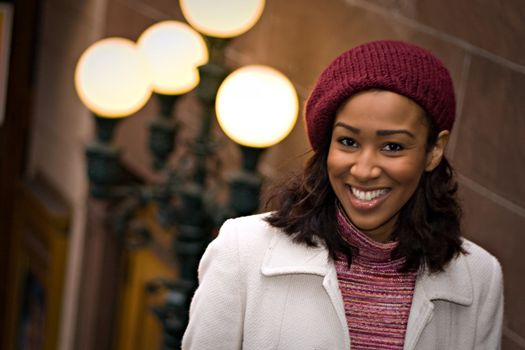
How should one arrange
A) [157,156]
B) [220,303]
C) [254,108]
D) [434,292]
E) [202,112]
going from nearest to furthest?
[220,303] → [434,292] → [254,108] → [202,112] → [157,156]

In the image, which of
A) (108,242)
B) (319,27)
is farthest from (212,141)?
(108,242)

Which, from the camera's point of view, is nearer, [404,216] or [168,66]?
[404,216]

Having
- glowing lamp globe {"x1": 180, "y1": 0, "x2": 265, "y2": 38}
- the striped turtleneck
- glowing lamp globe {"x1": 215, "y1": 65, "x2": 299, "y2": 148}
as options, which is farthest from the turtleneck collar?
glowing lamp globe {"x1": 180, "y1": 0, "x2": 265, "y2": 38}

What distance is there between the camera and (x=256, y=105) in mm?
3693

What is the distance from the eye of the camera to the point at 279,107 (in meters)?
3.72

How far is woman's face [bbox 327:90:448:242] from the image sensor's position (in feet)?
7.00

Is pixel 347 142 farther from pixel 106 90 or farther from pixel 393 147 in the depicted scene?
pixel 106 90

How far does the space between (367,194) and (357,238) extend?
11 cm

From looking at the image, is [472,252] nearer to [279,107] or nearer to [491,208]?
[491,208]

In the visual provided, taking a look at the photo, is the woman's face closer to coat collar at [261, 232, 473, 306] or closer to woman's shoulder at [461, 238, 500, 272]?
coat collar at [261, 232, 473, 306]

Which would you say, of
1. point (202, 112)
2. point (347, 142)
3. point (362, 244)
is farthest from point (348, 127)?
point (202, 112)

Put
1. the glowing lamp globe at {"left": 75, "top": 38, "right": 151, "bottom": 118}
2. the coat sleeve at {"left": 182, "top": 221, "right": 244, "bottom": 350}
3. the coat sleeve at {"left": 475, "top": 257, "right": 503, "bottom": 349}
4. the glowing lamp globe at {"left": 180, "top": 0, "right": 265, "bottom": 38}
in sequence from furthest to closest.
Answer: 1. the glowing lamp globe at {"left": 75, "top": 38, "right": 151, "bottom": 118}
2. the glowing lamp globe at {"left": 180, "top": 0, "right": 265, "bottom": 38}
3. the coat sleeve at {"left": 475, "top": 257, "right": 503, "bottom": 349}
4. the coat sleeve at {"left": 182, "top": 221, "right": 244, "bottom": 350}

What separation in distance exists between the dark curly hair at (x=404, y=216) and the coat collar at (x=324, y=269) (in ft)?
0.06

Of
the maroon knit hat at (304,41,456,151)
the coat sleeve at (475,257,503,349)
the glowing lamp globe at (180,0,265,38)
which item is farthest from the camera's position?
the glowing lamp globe at (180,0,265,38)
